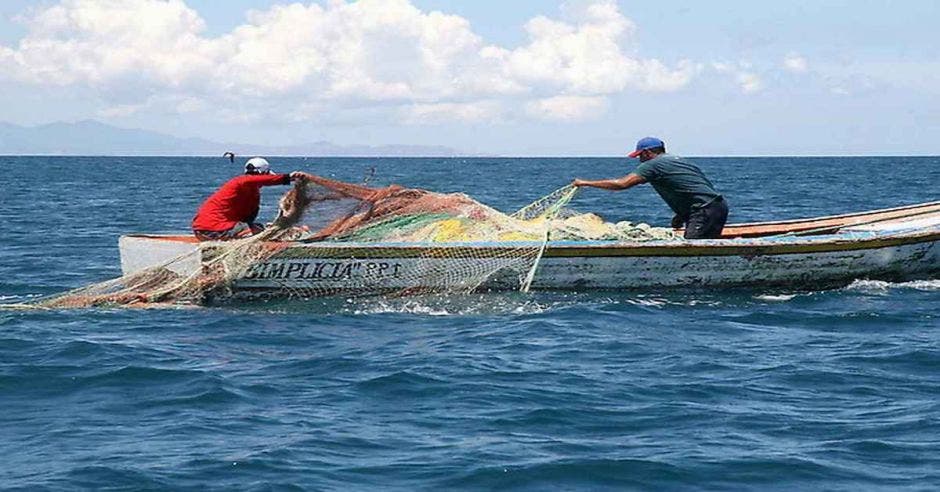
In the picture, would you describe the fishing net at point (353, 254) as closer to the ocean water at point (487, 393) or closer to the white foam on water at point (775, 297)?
the ocean water at point (487, 393)

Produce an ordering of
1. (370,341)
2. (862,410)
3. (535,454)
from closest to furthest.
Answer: (535,454), (862,410), (370,341)

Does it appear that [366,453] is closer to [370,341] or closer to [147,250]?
[370,341]

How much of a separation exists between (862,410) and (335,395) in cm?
352

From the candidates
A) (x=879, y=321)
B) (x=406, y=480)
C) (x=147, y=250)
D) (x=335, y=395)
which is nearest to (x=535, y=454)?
(x=406, y=480)

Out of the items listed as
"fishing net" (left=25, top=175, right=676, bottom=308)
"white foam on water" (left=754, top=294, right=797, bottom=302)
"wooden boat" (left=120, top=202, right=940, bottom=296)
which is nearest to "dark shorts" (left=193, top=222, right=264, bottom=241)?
"wooden boat" (left=120, top=202, right=940, bottom=296)

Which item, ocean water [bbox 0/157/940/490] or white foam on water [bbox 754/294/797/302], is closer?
ocean water [bbox 0/157/940/490]

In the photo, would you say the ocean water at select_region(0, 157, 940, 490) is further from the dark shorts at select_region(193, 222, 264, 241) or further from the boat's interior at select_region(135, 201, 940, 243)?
the boat's interior at select_region(135, 201, 940, 243)

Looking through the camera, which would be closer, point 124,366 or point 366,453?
point 366,453

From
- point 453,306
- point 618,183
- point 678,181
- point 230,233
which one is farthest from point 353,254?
point 678,181

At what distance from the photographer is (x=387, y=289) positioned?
44.1 ft

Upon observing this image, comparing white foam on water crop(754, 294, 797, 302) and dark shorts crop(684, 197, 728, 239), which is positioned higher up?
dark shorts crop(684, 197, 728, 239)

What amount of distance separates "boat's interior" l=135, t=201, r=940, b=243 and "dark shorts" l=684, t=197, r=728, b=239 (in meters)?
1.16

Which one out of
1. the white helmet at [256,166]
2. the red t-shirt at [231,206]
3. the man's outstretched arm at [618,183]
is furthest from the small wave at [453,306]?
the white helmet at [256,166]

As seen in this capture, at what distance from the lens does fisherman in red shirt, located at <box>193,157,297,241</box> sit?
13773 mm
